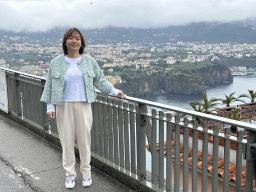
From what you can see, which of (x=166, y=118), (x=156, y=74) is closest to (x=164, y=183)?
(x=166, y=118)

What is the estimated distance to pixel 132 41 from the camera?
109m

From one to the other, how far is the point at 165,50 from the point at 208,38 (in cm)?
2713

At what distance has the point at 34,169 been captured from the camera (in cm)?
395

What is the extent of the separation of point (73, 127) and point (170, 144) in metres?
1.01

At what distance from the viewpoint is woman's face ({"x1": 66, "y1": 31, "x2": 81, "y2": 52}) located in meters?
3.00

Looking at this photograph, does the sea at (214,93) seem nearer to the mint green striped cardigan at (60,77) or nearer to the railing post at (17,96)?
the railing post at (17,96)

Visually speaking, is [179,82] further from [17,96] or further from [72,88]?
[72,88]

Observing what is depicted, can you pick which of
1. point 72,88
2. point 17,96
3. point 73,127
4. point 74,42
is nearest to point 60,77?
point 72,88

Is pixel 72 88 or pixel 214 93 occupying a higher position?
pixel 72 88

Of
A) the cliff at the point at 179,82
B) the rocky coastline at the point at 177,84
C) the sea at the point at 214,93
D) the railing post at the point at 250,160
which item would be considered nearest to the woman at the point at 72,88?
the railing post at the point at 250,160

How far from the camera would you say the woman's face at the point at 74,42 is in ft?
9.86

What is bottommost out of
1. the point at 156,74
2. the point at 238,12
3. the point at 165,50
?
the point at 156,74

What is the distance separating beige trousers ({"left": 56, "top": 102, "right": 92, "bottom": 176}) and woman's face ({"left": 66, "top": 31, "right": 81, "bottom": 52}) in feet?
1.77

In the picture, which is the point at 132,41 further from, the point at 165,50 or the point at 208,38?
the point at 208,38
